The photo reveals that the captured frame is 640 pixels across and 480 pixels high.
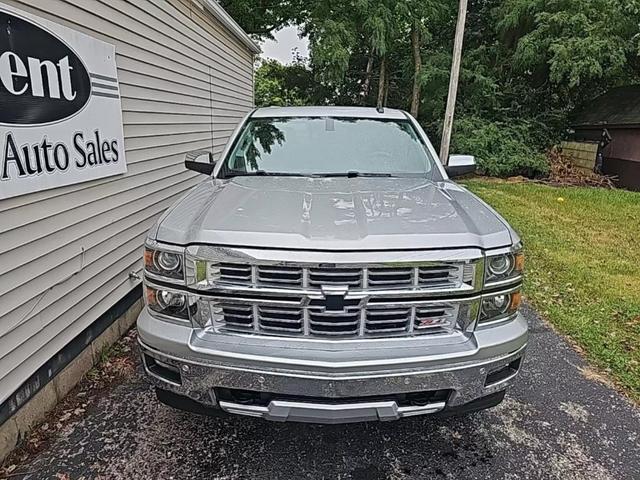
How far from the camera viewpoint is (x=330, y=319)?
6.60ft

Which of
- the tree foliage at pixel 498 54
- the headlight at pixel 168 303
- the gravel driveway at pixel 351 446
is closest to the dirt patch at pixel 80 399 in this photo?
the gravel driveway at pixel 351 446

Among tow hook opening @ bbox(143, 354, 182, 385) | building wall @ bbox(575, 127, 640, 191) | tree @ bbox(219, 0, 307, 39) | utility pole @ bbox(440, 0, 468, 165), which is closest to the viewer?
tow hook opening @ bbox(143, 354, 182, 385)

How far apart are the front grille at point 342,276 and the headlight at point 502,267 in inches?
5.3

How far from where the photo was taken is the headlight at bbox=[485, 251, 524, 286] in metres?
2.11

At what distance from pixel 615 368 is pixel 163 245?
10.4ft

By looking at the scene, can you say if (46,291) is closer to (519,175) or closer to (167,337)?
(167,337)

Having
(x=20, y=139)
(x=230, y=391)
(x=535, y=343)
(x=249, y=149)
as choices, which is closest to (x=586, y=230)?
(x=535, y=343)

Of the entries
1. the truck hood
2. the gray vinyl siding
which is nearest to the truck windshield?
the truck hood

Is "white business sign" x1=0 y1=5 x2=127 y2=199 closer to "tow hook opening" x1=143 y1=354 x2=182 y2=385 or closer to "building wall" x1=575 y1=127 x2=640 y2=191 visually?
"tow hook opening" x1=143 y1=354 x2=182 y2=385

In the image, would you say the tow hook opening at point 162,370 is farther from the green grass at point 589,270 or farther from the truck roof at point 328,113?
the green grass at point 589,270

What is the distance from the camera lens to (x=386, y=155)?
11.6ft

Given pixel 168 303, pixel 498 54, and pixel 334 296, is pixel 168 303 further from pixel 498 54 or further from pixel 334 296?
pixel 498 54

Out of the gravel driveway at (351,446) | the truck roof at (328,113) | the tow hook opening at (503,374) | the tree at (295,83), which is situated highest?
the tree at (295,83)

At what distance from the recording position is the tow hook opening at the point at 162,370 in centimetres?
208
